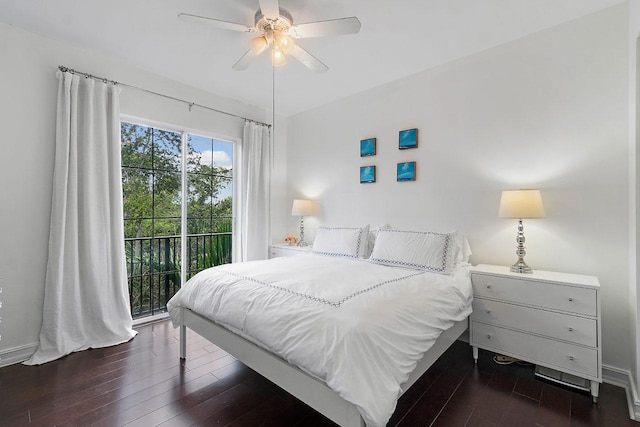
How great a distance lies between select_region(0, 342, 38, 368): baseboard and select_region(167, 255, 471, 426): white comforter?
1.21 meters

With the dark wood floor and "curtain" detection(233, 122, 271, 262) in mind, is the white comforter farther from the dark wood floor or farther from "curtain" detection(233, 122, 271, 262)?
"curtain" detection(233, 122, 271, 262)

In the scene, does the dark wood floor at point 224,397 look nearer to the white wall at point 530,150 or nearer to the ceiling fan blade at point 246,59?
the white wall at point 530,150

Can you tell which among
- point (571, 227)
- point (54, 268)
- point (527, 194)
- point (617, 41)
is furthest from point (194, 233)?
point (617, 41)

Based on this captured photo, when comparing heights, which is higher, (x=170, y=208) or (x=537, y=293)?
(x=170, y=208)

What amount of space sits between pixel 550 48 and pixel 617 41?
1.30ft

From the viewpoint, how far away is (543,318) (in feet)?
6.77

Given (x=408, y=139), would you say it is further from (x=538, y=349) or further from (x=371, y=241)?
(x=538, y=349)

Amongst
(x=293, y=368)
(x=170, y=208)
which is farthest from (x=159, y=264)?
(x=293, y=368)

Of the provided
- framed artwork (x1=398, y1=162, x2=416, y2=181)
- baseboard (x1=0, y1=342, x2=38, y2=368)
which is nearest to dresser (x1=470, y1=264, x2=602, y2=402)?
framed artwork (x1=398, y1=162, x2=416, y2=181)

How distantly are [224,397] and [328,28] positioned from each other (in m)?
2.50

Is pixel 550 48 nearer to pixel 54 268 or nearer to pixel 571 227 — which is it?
pixel 571 227

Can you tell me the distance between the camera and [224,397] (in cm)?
189

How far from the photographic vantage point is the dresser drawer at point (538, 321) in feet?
6.27

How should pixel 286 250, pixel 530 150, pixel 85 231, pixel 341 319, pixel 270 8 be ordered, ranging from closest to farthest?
pixel 341 319 < pixel 270 8 < pixel 530 150 < pixel 85 231 < pixel 286 250
